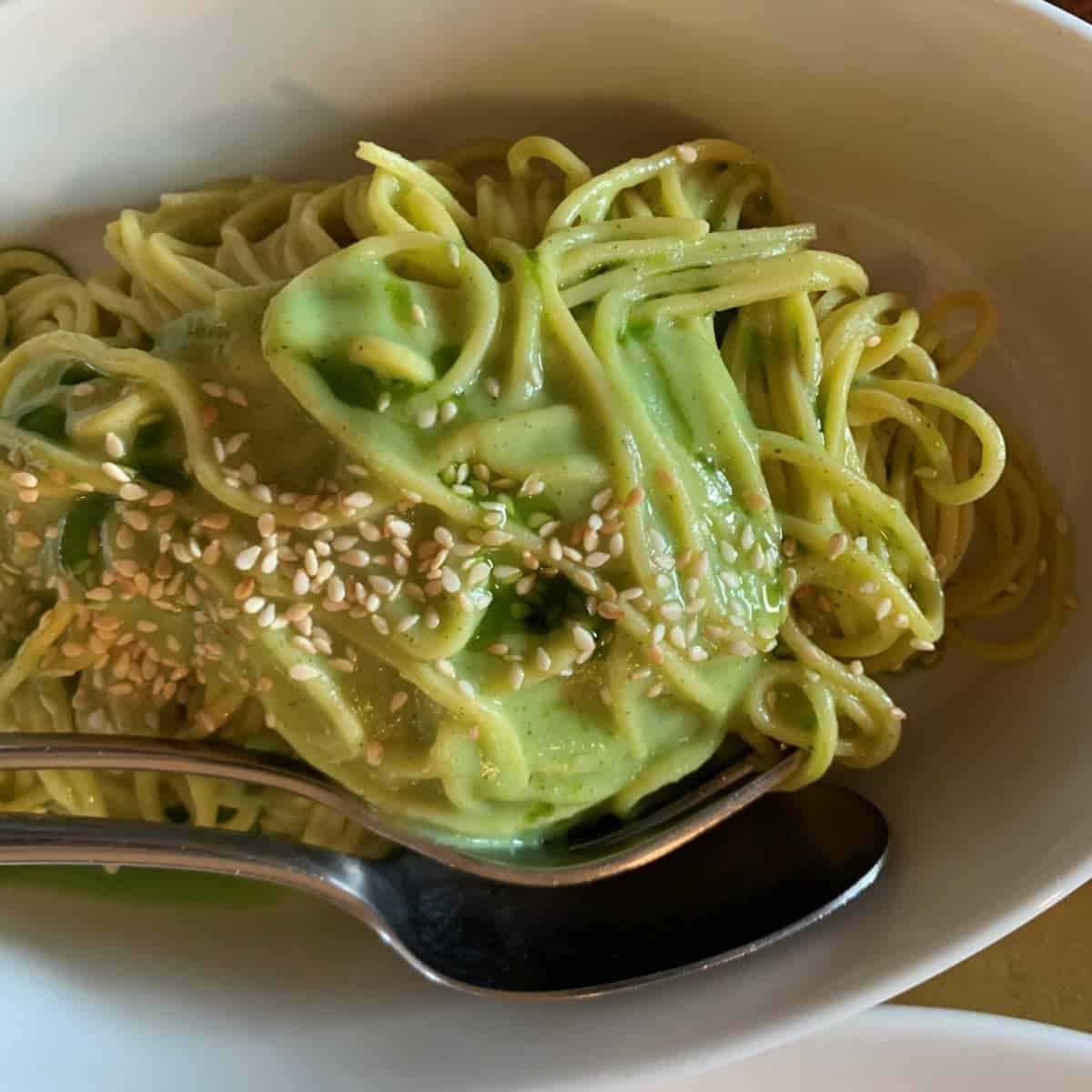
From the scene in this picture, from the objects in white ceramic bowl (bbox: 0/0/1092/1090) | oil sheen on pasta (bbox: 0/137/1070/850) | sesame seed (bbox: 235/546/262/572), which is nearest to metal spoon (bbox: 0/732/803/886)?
oil sheen on pasta (bbox: 0/137/1070/850)

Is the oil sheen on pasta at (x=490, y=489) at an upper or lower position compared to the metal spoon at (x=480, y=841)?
upper

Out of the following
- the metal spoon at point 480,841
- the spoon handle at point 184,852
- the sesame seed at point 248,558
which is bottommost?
the spoon handle at point 184,852

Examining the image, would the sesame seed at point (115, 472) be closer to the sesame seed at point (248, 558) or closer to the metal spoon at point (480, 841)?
the sesame seed at point (248, 558)

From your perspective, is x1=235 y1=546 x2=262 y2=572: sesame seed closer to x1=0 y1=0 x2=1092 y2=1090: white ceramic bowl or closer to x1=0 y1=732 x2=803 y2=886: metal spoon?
x1=0 y1=732 x2=803 y2=886: metal spoon

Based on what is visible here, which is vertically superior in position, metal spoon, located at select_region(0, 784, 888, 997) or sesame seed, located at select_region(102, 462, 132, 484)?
sesame seed, located at select_region(102, 462, 132, 484)

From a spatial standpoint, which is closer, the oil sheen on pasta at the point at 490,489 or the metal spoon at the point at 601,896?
the oil sheen on pasta at the point at 490,489

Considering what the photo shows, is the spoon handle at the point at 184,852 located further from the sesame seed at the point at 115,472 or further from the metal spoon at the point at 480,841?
the sesame seed at the point at 115,472

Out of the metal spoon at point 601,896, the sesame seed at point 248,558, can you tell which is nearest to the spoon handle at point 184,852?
the metal spoon at point 601,896
